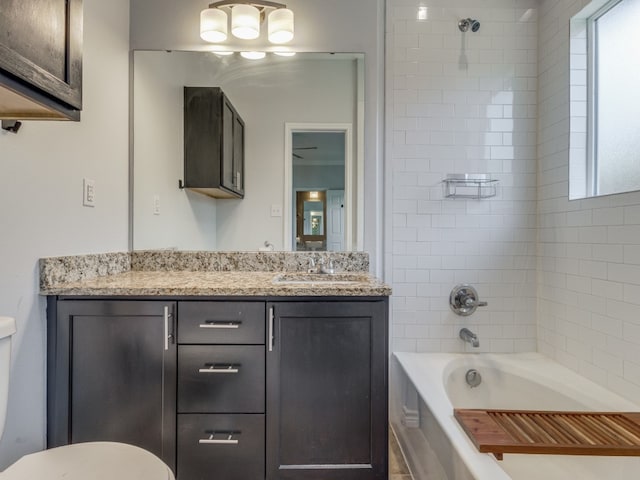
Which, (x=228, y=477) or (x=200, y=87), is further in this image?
(x=200, y=87)

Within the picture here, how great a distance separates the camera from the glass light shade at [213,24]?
183 centimetres

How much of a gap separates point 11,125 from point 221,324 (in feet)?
3.17

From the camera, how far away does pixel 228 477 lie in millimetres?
1326

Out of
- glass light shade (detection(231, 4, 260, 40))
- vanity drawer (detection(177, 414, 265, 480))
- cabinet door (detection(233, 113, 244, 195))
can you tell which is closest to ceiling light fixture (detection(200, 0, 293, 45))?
glass light shade (detection(231, 4, 260, 40))

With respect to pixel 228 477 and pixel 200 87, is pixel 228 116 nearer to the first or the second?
pixel 200 87

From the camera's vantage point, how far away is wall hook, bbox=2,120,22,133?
1113mm

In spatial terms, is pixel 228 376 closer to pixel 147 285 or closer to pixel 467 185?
pixel 147 285

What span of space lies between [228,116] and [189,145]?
0.90 feet

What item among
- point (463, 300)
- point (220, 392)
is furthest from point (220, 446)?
point (463, 300)

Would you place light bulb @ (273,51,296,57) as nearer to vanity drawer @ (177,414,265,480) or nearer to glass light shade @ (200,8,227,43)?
glass light shade @ (200,8,227,43)

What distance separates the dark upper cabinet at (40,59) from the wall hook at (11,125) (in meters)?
0.09

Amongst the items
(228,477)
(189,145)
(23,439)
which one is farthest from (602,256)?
(23,439)

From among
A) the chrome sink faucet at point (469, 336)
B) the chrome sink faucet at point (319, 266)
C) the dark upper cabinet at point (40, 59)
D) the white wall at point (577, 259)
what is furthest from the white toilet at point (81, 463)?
the white wall at point (577, 259)

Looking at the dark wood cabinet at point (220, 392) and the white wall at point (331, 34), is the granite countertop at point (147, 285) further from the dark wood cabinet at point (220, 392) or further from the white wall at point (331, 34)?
the white wall at point (331, 34)
